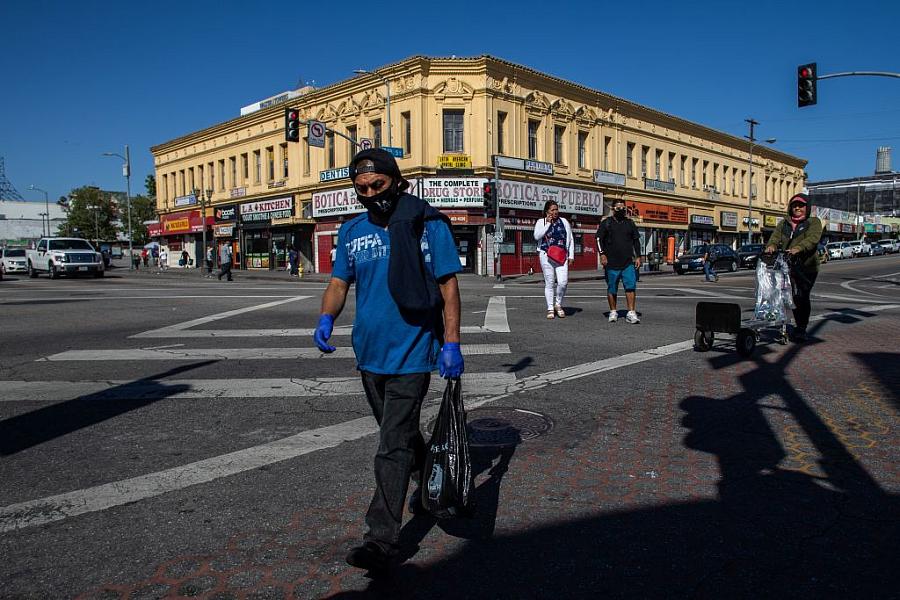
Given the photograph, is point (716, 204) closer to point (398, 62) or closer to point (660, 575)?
point (398, 62)

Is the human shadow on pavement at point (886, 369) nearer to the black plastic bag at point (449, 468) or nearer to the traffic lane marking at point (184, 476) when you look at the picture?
the traffic lane marking at point (184, 476)

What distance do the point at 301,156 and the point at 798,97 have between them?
27073 mm

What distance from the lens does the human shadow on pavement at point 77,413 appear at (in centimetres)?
441

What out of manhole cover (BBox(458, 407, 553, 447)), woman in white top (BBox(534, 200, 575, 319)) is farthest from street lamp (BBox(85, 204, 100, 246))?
manhole cover (BBox(458, 407, 553, 447))

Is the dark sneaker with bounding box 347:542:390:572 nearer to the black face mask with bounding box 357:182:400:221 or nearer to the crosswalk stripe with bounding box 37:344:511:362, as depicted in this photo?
the black face mask with bounding box 357:182:400:221

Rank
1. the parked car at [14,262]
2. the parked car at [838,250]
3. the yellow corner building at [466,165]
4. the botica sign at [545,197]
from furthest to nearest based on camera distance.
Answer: the parked car at [838,250] → the parked car at [14,262] → the botica sign at [545,197] → the yellow corner building at [466,165]

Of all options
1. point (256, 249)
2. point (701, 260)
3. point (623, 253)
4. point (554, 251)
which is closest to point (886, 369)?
point (623, 253)

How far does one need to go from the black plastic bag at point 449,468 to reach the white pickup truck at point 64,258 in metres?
29.6

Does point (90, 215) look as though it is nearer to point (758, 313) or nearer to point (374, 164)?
point (758, 313)

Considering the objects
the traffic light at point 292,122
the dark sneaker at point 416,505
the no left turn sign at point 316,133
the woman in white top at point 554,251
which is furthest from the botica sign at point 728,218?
the dark sneaker at point 416,505

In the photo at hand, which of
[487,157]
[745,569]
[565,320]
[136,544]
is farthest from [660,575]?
[487,157]

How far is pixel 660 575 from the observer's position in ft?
8.39

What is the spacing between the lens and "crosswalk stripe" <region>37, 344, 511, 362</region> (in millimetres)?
7418

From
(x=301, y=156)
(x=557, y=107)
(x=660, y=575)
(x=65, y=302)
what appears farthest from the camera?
(x=301, y=156)
